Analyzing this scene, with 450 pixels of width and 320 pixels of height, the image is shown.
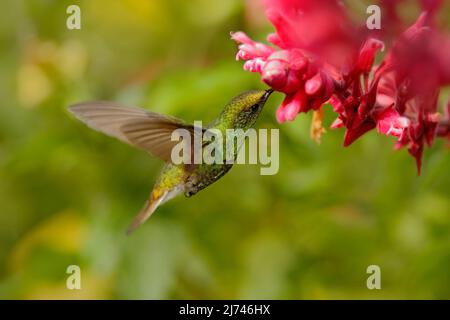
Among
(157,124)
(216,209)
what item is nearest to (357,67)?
(157,124)

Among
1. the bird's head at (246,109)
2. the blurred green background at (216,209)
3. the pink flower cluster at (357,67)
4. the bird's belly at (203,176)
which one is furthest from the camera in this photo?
the blurred green background at (216,209)

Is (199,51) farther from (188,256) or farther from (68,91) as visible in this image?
(188,256)

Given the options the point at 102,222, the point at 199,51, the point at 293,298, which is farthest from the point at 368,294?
the point at 199,51

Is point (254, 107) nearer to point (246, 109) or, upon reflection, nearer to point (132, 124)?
point (246, 109)

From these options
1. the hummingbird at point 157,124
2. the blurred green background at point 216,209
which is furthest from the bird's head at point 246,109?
the blurred green background at point 216,209

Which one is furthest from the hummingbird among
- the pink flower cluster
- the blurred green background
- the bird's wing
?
the blurred green background

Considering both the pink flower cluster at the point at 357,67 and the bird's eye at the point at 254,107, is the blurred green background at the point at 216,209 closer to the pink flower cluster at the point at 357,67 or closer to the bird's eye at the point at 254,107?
the pink flower cluster at the point at 357,67

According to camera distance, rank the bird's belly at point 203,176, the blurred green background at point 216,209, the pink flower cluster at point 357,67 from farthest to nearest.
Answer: the blurred green background at point 216,209 < the bird's belly at point 203,176 < the pink flower cluster at point 357,67
